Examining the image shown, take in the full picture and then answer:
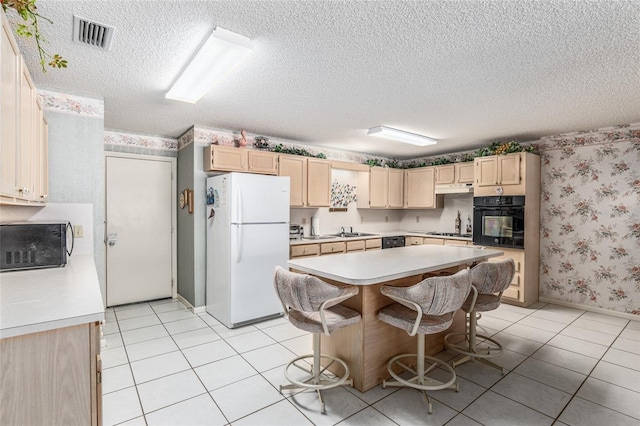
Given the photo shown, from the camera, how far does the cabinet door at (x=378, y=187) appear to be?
5.80 meters

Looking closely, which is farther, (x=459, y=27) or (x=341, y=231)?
(x=341, y=231)

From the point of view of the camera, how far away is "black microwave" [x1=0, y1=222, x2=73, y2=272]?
2.22 m

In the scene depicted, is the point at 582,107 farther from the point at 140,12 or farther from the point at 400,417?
the point at 140,12

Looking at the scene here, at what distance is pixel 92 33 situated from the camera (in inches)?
77.4

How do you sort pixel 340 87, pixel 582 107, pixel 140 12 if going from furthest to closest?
pixel 582 107, pixel 340 87, pixel 140 12

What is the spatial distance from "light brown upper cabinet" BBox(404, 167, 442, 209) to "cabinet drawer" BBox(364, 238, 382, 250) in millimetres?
1225

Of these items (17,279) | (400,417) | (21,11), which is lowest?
(400,417)

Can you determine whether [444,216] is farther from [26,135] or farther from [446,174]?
[26,135]

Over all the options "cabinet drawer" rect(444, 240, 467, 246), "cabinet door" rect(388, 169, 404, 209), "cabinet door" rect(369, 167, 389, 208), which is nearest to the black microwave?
"cabinet door" rect(369, 167, 389, 208)

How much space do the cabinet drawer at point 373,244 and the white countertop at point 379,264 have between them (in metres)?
1.84

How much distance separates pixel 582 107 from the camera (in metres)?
3.30

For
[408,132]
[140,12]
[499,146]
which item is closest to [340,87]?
[140,12]

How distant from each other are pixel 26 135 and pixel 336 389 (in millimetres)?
2558

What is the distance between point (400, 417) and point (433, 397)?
0.37 m
